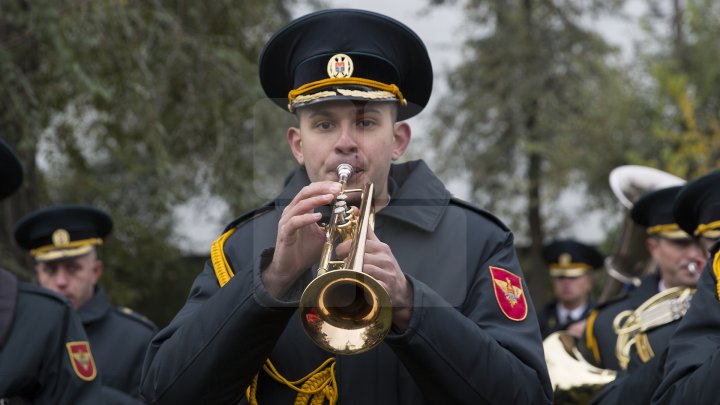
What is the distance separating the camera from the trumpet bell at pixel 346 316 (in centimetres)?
296

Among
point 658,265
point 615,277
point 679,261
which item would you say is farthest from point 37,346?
point 615,277

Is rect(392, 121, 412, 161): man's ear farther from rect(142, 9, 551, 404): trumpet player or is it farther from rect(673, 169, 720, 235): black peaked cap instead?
rect(673, 169, 720, 235): black peaked cap

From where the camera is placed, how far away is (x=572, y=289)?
38.2 feet

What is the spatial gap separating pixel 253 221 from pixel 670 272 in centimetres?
363

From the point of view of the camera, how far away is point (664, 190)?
680 cm

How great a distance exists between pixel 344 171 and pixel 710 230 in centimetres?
183

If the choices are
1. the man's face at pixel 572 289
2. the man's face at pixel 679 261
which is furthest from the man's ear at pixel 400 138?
the man's face at pixel 572 289

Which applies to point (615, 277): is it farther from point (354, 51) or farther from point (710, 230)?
point (354, 51)

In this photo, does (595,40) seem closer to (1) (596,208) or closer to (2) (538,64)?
(2) (538,64)

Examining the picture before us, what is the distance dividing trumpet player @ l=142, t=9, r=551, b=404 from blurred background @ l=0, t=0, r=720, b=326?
21 centimetres

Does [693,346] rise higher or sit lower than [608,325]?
higher

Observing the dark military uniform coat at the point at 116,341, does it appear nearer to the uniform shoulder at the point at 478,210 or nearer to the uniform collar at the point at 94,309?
the uniform collar at the point at 94,309

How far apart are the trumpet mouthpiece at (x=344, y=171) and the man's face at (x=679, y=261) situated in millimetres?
3588

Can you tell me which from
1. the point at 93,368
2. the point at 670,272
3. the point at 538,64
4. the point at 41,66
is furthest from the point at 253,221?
the point at 538,64
